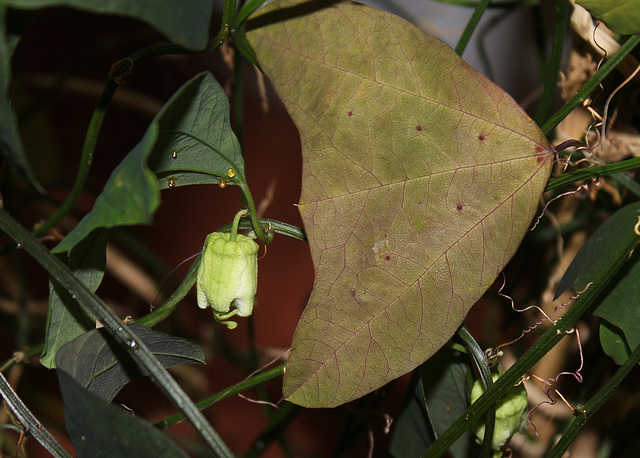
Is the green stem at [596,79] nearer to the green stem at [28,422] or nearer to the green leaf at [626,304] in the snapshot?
the green leaf at [626,304]

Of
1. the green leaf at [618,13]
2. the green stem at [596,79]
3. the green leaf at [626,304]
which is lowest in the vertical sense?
the green leaf at [626,304]

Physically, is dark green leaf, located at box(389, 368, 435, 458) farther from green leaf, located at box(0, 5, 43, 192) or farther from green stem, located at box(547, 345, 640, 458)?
green leaf, located at box(0, 5, 43, 192)

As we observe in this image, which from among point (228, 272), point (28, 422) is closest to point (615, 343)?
point (228, 272)

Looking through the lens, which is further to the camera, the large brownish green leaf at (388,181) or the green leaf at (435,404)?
the green leaf at (435,404)

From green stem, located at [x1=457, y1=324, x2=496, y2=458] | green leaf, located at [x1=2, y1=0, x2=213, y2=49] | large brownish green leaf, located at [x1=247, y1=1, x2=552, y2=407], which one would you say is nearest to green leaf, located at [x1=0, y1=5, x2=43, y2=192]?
green leaf, located at [x1=2, y1=0, x2=213, y2=49]

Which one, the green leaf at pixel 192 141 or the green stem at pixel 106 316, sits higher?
the green leaf at pixel 192 141

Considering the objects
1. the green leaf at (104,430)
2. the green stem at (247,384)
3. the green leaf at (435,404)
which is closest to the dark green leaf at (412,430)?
the green leaf at (435,404)
